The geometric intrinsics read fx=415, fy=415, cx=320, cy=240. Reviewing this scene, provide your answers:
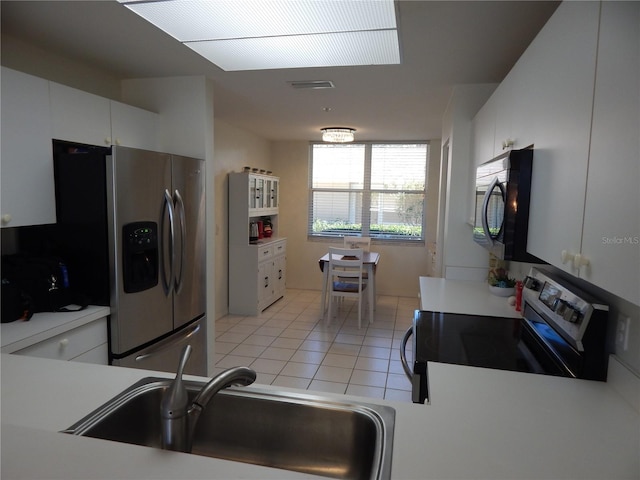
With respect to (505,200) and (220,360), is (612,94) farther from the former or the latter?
(220,360)

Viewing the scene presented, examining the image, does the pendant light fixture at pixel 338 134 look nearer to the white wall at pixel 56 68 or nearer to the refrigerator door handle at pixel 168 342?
the white wall at pixel 56 68

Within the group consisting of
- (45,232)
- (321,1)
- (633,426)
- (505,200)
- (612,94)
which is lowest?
(633,426)

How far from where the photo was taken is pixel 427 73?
2.77m

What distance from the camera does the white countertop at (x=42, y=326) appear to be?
182cm

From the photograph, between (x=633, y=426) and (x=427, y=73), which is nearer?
(x=633, y=426)

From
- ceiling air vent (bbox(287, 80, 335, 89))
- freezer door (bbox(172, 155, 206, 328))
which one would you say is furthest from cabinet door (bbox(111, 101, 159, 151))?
ceiling air vent (bbox(287, 80, 335, 89))

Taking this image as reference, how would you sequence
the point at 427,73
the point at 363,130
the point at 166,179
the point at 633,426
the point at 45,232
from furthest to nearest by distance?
the point at 363,130
the point at 427,73
the point at 166,179
the point at 45,232
the point at 633,426

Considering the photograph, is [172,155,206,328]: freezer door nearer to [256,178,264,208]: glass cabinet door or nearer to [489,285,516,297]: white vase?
[489,285,516,297]: white vase

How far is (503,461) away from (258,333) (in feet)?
12.2

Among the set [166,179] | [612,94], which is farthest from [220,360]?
[612,94]

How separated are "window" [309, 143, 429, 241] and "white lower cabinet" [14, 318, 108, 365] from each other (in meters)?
4.45

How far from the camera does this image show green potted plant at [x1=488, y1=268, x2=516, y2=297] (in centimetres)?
264

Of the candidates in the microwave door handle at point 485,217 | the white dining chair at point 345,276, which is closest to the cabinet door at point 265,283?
the white dining chair at point 345,276

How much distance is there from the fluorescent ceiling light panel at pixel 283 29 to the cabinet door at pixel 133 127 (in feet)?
2.64
